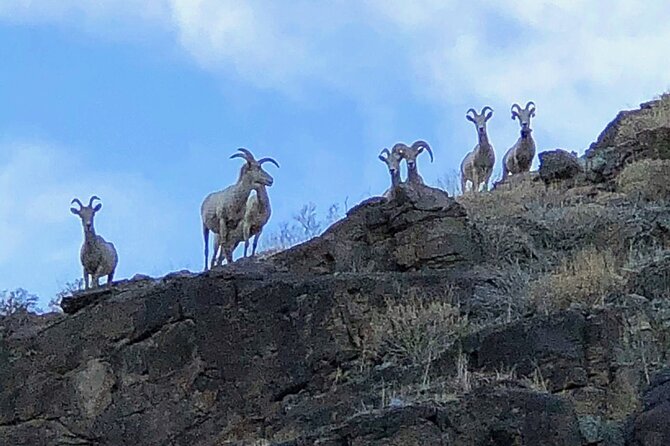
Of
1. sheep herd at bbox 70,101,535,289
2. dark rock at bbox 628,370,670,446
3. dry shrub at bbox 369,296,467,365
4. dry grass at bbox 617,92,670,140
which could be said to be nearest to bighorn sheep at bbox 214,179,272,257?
sheep herd at bbox 70,101,535,289

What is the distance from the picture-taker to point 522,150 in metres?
26.2

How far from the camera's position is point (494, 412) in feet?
36.4

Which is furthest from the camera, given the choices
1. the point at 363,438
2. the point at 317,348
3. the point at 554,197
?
the point at 554,197

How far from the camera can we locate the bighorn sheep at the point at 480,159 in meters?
26.8

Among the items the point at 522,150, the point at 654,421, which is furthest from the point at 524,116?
the point at 654,421

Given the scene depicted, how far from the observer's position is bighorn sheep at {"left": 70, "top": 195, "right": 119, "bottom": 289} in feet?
68.9

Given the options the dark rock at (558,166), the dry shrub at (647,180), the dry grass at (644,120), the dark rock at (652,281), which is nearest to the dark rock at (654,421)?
the dark rock at (652,281)

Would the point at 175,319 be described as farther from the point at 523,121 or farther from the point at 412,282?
the point at 523,121

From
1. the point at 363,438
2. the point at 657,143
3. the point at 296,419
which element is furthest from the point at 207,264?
the point at 363,438

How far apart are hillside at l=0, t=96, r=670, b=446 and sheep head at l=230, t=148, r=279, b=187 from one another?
4192 mm

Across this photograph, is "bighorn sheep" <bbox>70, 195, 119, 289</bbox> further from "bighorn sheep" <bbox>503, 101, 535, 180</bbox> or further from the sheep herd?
"bighorn sheep" <bbox>503, 101, 535, 180</bbox>

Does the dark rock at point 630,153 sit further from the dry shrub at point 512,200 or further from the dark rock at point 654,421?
the dark rock at point 654,421

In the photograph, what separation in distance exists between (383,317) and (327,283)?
69 centimetres

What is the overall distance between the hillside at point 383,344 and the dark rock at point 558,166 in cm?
376
